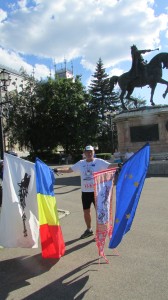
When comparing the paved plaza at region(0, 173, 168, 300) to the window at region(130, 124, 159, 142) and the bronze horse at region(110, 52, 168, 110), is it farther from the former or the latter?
the bronze horse at region(110, 52, 168, 110)

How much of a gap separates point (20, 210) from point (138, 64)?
18.9 m

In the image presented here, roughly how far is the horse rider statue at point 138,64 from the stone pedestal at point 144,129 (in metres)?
2.29

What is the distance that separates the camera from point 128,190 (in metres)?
5.50

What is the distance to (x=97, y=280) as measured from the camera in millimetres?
4746

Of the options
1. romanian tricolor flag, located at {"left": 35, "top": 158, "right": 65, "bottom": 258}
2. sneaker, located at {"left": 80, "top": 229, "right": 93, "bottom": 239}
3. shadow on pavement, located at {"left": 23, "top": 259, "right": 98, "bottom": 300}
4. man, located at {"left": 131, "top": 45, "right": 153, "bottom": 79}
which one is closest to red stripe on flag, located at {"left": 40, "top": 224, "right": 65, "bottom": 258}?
romanian tricolor flag, located at {"left": 35, "top": 158, "right": 65, "bottom": 258}

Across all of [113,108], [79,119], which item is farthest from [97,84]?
[79,119]

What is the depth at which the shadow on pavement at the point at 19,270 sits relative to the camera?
474cm

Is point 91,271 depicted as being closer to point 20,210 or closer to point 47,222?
Result: point 47,222

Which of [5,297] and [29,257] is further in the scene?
[29,257]

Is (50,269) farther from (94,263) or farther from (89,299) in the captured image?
(89,299)

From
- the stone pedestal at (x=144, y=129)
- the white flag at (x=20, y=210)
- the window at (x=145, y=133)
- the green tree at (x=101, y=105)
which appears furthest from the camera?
the green tree at (x=101, y=105)

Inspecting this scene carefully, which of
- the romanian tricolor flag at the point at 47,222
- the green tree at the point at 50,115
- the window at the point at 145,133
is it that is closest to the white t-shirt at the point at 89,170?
the romanian tricolor flag at the point at 47,222

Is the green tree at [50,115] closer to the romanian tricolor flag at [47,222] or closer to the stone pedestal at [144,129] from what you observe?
the stone pedestal at [144,129]

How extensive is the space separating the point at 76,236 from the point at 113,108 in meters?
51.2
